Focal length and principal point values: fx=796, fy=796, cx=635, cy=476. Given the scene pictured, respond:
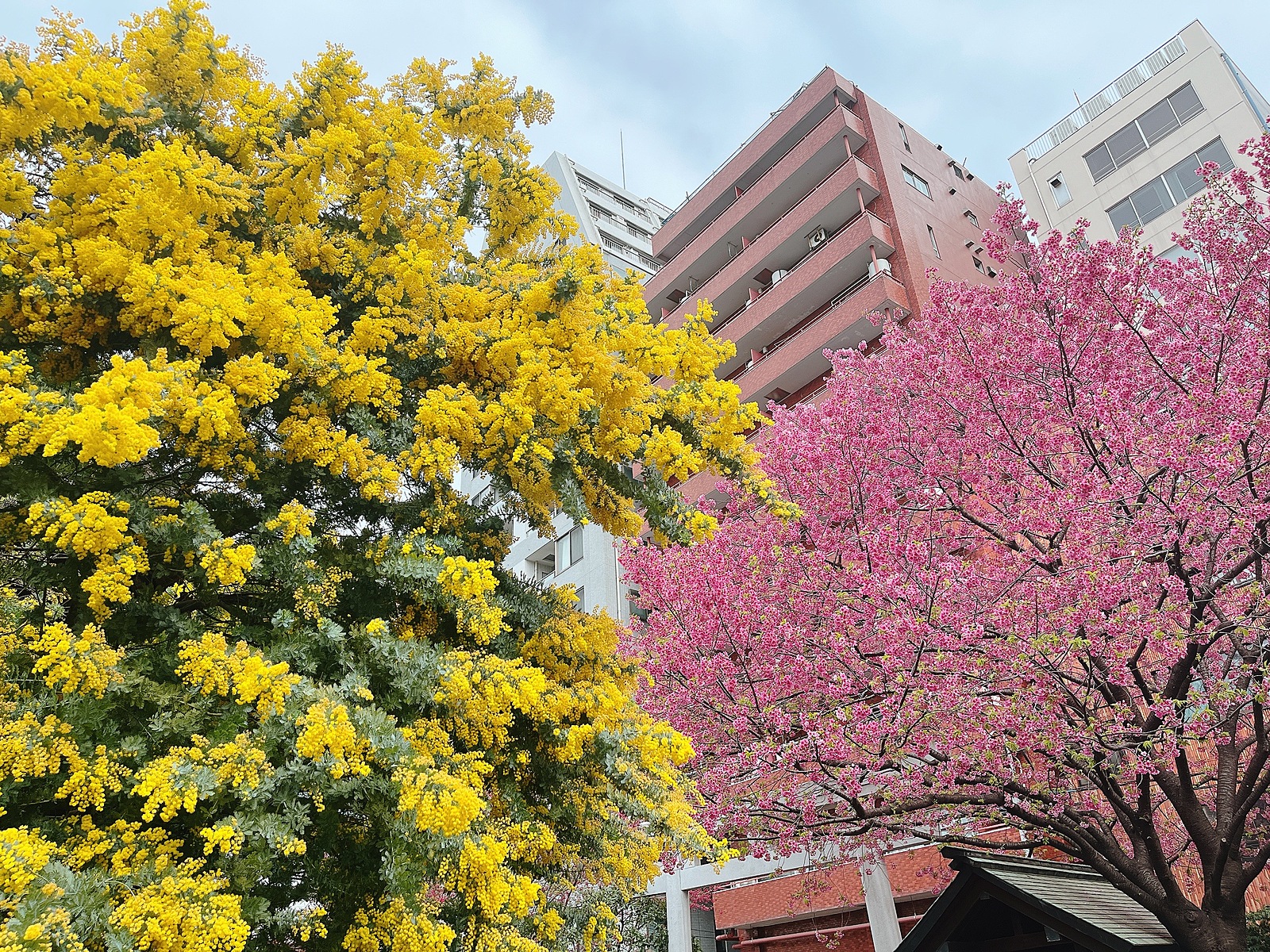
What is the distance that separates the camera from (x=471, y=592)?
15.6 feet

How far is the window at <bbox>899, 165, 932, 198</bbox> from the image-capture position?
23531 millimetres

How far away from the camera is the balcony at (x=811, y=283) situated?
20.9 m

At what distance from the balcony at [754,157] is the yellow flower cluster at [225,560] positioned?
24.4 meters

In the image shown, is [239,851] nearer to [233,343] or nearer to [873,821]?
[233,343]

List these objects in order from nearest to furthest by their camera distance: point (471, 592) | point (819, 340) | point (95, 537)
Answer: point (95, 537)
point (471, 592)
point (819, 340)

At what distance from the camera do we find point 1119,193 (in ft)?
67.3

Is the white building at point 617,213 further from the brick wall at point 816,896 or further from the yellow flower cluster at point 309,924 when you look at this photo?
the yellow flower cluster at point 309,924

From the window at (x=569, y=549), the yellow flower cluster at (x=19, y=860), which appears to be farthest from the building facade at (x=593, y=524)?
the yellow flower cluster at (x=19, y=860)

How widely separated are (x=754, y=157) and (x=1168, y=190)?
12181 millimetres

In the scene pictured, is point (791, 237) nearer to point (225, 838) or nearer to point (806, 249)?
point (806, 249)

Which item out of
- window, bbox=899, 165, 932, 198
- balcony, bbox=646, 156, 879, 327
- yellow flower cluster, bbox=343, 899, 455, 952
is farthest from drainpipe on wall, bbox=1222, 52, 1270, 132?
yellow flower cluster, bbox=343, 899, 455, 952

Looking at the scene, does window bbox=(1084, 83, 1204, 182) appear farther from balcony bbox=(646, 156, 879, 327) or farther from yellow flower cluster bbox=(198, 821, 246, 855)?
yellow flower cluster bbox=(198, 821, 246, 855)

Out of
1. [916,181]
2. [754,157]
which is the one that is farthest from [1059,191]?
[754,157]

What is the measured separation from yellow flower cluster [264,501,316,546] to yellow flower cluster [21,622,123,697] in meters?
1.09
